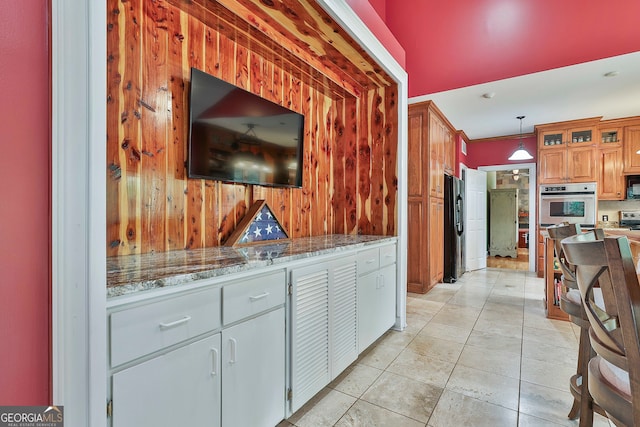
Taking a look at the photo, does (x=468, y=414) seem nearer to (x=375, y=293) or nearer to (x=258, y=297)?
(x=375, y=293)

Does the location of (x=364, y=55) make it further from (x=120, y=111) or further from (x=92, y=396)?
(x=92, y=396)

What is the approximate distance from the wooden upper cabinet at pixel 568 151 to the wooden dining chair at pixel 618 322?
5.25 m

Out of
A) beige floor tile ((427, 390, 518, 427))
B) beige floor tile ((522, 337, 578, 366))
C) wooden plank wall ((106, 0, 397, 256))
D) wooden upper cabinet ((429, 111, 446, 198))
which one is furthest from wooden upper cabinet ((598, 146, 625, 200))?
beige floor tile ((427, 390, 518, 427))

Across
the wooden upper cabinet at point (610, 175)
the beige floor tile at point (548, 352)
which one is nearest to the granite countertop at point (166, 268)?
the beige floor tile at point (548, 352)

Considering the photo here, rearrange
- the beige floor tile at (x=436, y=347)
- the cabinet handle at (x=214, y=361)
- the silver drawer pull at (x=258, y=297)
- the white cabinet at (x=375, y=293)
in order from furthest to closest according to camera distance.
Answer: the beige floor tile at (x=436, y=347) < the white cabinet at (x=375, y=293) < the silver drawer pull at (x=258, y=297) < the cabinet handle at (x=214, y=361)

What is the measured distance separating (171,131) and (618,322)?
6.98 feet

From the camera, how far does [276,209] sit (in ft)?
8.29

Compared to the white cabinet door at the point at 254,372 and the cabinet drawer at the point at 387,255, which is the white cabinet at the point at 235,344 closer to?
the white cabinet door at the point at 254,372

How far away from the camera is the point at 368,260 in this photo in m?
2.39

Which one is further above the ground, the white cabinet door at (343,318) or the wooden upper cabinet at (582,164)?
the wooden upper cabinet at (582,164)

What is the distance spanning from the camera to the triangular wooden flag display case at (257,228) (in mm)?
2080

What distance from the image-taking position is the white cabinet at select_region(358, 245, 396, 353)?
7.57 ft

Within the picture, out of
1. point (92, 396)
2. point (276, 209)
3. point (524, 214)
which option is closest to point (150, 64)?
point (276, 209)

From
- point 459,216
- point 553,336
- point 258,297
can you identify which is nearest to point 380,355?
point 258,297
